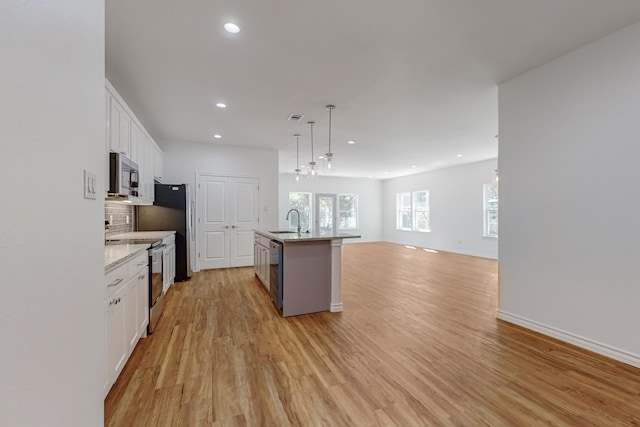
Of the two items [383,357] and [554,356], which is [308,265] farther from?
[554,356]

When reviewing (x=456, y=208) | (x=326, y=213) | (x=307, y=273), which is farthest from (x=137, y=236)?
(x=456, y=208)

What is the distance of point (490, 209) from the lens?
766 cm

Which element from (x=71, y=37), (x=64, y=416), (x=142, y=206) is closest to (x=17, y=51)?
(x=71, y=37)

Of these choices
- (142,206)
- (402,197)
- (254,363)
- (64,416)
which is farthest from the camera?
(402,197)

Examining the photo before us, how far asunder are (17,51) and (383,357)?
8.72ft

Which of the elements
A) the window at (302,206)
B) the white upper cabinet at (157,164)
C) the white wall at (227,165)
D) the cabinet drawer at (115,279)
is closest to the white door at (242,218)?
the white wall at (227,165)

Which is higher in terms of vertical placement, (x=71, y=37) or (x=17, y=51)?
(x=71, y=37)

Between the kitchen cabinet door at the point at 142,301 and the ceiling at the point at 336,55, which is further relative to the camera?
the kitchen cabinet door at the point at 142,301

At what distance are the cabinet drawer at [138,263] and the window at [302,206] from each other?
7.78 m

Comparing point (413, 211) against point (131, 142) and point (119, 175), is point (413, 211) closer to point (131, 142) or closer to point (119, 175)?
point (131, 142)

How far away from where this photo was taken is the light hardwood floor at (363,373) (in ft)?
5.57

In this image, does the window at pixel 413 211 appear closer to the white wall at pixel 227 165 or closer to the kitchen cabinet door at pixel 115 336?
the white wall at pixel 227 165

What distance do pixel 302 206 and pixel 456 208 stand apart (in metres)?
5.27

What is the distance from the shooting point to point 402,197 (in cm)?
1096
